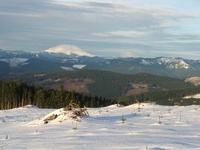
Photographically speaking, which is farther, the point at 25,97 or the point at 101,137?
the point at 25,97

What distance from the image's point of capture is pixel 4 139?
916 centimetres

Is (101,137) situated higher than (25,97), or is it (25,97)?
(25,97)

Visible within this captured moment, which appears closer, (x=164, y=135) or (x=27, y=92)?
(x=164, y=135)

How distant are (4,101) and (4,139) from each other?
9230 centimetres

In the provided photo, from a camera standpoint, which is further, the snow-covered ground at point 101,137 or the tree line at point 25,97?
the tree line at point 25,97

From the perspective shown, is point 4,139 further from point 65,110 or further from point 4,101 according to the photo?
point 4,101

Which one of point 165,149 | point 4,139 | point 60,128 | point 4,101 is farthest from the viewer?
point 4,101

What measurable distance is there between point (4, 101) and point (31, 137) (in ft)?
303

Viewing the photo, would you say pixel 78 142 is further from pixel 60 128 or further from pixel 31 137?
pixel 60 128

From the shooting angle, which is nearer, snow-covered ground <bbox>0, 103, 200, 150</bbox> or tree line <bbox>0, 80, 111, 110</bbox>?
snow-covered ground <bbox>0, 103, 200, 150</bbox>

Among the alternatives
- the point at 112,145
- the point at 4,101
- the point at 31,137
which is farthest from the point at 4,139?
the point at 4,101

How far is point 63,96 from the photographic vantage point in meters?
103

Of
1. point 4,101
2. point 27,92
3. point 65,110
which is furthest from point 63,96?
point 65,110

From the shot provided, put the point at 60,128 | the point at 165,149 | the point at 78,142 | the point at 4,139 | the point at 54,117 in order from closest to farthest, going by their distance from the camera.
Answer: the point at 165,149 → the point at 78,142 → the point at 4,139 → the point at 60,128 → the point at 54,117
